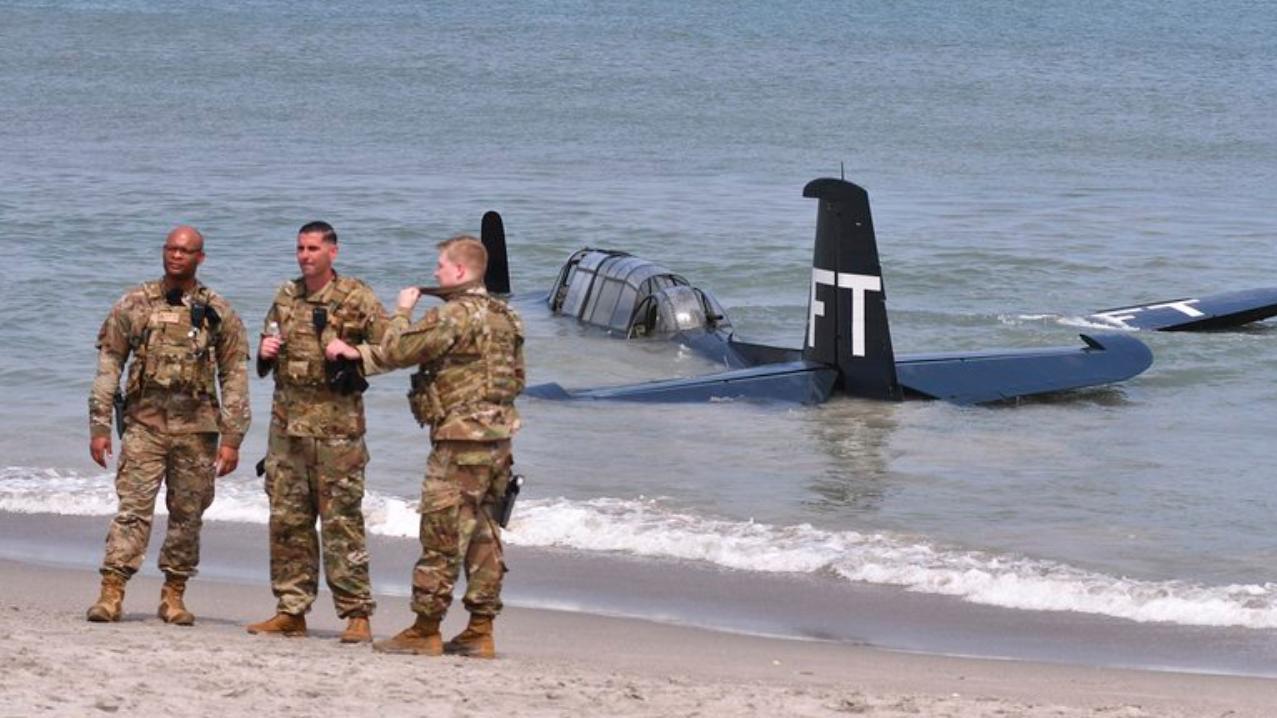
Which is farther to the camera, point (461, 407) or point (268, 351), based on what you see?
point (268, 351)

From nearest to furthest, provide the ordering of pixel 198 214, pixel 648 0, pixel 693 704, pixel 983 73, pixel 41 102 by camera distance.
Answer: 1. pixel 693 704
2. pixel 198 214
3. pixel 41 102
4. pixel 983 73
5. pixel 648 0

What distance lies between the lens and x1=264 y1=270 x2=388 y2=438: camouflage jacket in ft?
29.7

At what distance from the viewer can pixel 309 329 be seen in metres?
9.05

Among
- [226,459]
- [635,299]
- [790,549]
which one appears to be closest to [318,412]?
[226,459]

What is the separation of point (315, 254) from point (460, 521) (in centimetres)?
140

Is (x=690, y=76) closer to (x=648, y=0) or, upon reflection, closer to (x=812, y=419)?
(x=648, y=0)

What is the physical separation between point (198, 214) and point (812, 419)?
18194 millimetres

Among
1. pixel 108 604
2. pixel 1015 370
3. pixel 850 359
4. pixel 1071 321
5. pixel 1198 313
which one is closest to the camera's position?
pixel 108 604

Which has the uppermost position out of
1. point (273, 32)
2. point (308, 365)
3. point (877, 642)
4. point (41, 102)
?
point (273, 32)

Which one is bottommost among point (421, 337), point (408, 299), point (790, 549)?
point (790, 549)

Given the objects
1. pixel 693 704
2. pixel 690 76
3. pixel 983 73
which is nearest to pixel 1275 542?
pixel 693 704

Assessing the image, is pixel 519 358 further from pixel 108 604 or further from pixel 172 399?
pixel 108 604

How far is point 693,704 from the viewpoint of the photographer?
830 cm

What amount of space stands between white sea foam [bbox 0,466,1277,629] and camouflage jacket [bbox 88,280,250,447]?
4.28 m
